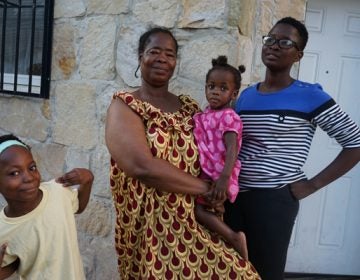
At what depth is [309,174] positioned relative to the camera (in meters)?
3.27

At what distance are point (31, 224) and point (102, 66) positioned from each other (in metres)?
1.40

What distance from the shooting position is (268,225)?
1.89m

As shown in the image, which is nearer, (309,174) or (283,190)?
(283,190)

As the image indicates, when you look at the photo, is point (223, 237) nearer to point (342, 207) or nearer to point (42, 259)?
point (42, 259)

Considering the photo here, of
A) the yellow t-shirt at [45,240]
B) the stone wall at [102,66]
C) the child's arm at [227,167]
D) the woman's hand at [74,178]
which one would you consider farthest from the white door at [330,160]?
the yellow t-shirt at [45,240]

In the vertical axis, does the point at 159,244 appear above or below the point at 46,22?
below

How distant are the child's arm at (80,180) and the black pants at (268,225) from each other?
0.67 m

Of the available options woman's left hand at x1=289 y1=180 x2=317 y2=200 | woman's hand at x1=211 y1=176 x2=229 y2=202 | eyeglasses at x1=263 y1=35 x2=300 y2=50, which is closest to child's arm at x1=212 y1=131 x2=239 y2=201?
woman's hand at x1=211 y1=176 x2=229 y2=202

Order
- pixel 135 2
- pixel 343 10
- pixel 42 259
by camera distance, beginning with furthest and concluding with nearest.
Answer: pixel 343 10
pixel 135 2
pixel 42 259

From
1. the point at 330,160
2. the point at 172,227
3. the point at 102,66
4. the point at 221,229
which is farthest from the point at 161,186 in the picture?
the point at 330,160

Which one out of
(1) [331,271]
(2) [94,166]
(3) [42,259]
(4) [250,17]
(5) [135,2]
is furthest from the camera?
(1) [331,271]

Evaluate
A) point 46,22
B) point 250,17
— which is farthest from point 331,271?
point 46,22

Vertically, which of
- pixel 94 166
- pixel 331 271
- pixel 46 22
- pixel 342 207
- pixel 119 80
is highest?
pixel 46 22

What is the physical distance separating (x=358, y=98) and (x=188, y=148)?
1.93 meters
